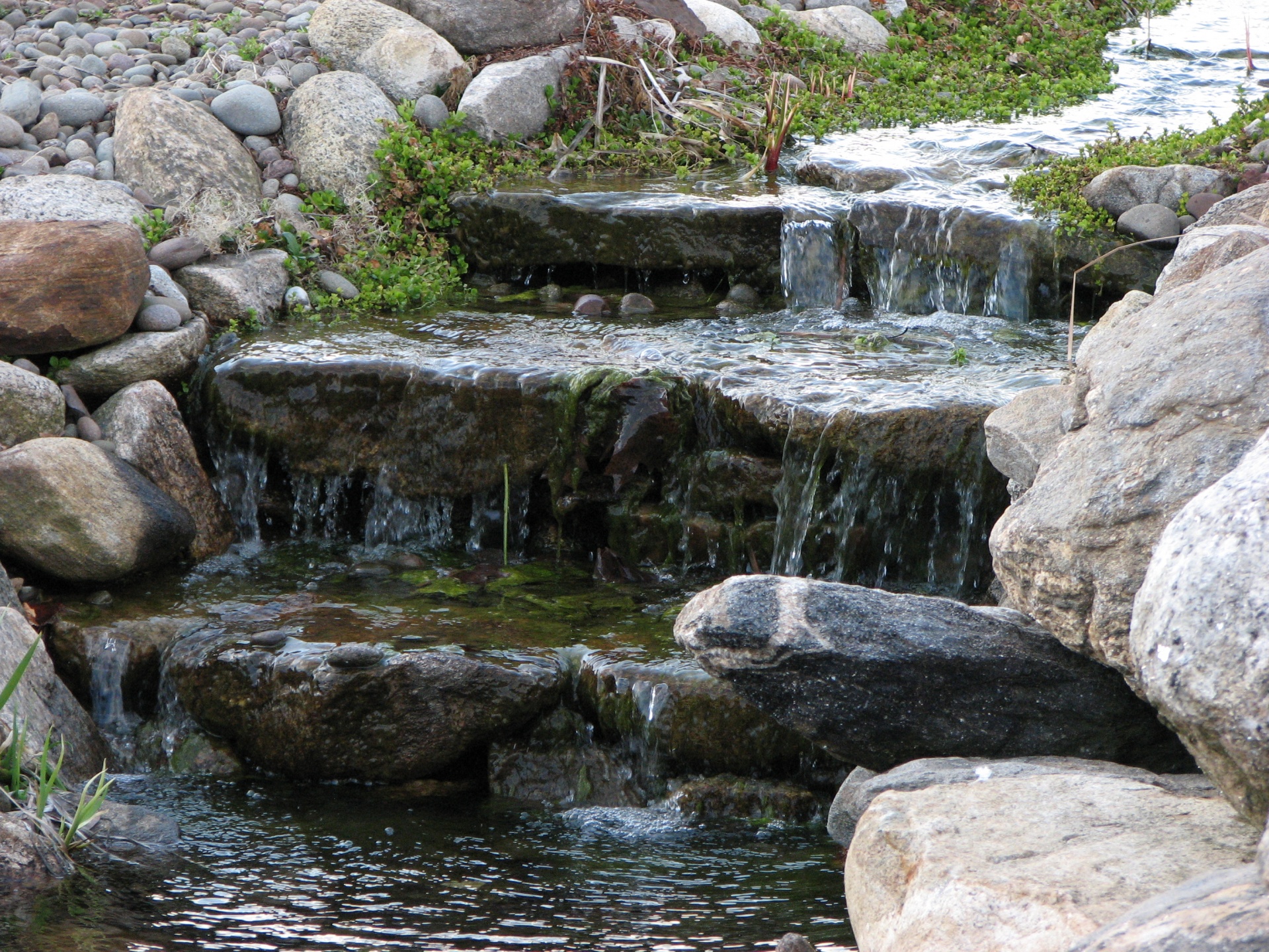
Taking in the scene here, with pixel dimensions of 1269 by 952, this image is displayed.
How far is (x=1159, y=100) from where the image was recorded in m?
10.4

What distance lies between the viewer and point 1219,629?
2375mm

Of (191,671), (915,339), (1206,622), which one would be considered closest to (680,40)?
(915,339)

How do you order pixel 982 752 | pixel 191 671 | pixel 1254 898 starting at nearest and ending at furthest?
pixel 1254 898 → pixel 982 752 → pixel 191 671

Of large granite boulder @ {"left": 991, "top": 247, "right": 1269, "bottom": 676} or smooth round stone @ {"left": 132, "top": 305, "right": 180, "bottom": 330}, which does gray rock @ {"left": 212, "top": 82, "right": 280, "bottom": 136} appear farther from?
large granite boulder @ {"left": 991, "top": 247, "right": 1269, "bottom": 676}

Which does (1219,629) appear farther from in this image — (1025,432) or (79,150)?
(79,150)

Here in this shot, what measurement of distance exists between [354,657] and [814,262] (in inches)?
166

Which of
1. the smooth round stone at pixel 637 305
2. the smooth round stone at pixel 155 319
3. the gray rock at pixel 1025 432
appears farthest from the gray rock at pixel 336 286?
the gray rock at pixel 1025 432

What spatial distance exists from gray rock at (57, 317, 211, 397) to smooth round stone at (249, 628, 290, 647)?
2043 mm

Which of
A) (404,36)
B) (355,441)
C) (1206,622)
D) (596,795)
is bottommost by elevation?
(596,795)

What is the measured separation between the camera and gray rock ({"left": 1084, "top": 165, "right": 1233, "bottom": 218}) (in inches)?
279

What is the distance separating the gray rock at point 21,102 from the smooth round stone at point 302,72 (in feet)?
5.61

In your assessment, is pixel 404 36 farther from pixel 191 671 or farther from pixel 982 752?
pixel 982 752

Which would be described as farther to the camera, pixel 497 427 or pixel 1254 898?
pixel 497 427

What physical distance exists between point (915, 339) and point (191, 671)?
4118 mm
